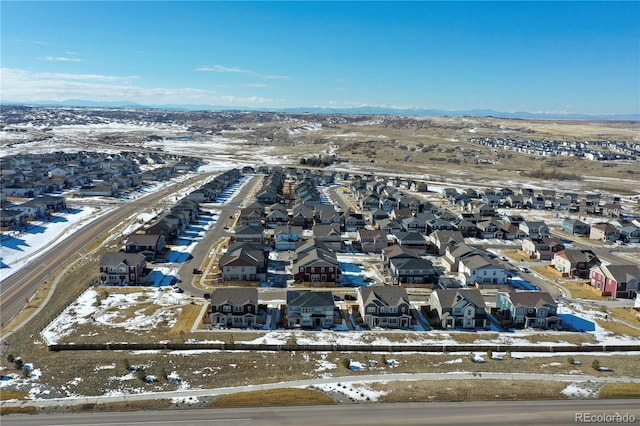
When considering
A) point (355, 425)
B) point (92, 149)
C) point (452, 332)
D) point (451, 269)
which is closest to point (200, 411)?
point (355, 425)

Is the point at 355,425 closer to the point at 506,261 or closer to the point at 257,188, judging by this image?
the point at 506,261

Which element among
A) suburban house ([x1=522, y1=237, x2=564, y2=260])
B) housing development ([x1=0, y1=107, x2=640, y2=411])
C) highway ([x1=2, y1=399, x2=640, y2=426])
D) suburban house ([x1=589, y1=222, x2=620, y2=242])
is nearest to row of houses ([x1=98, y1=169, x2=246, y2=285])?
housing development ([x1=0, y1=107, x2=640, y2=411])

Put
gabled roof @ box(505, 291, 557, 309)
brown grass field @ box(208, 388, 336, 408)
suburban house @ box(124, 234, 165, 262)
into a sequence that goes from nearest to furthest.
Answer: brown grass field @ box(208, 388, 336, 408) → gabled roof @ box(505, 291, 557, 309) → suburban house @ box(124, 234, 165, 262)

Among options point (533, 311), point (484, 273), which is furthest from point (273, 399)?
point (484, 273)

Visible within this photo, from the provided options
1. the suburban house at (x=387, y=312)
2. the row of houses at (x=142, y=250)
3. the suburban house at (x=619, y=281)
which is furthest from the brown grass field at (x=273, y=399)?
the suburban house at (x=619, y=281)

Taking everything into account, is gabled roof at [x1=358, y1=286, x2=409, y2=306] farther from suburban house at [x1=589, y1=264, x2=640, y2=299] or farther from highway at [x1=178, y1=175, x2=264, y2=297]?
suburban house at [x1=589, y1=264, x2=640, y2=299]

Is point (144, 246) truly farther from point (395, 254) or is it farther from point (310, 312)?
point (395, 254)
